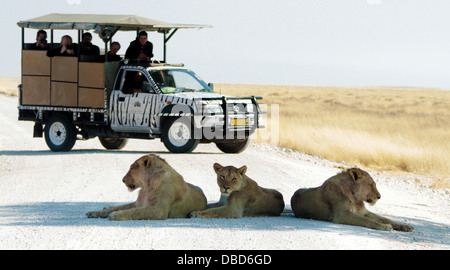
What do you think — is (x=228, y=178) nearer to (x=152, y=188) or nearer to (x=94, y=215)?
(x=152, y=188)

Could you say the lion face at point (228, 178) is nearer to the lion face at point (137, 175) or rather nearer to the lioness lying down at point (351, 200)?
the lion face at point (137, 175)

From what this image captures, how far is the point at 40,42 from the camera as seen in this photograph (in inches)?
785

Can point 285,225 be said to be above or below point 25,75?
below

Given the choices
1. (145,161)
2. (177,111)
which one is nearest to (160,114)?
(177,111)

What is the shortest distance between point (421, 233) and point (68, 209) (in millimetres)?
4200

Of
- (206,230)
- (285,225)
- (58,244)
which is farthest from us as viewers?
(285,225)

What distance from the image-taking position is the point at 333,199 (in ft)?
30.7

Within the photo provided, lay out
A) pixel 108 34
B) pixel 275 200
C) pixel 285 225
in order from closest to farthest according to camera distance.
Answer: pixel 285 225 < pixel 275 200 < pixel 108 34

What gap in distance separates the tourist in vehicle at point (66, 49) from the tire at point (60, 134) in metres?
1.47

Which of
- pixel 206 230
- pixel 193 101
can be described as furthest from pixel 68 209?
pixel 193 101

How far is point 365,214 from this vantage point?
939cm
